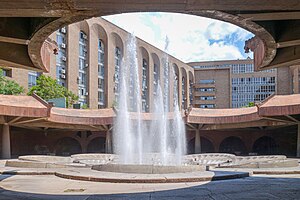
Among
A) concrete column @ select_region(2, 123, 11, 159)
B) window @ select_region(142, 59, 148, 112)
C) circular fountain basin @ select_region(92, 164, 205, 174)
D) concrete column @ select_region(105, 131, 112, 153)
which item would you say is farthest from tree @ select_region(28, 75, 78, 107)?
window @ select_region(142, 59, 148, 112)

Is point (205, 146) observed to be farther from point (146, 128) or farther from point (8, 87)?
point (8, 87)

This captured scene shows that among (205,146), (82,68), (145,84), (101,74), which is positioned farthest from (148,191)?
(145,84)

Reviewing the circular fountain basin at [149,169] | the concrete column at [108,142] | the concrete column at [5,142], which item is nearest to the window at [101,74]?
the concrete column at [108,142]

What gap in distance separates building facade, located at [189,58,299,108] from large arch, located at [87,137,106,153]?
137 feet

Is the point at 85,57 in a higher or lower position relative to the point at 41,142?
higher

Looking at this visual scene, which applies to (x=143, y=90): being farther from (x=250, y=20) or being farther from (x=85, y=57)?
(x=250, y=20)

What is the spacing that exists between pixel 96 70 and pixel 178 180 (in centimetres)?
3934

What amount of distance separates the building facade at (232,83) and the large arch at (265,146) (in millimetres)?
34712

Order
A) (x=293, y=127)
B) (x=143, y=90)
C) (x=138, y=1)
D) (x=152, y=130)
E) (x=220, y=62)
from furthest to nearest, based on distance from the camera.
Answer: (x=220, y=62), (x=143, y=90), (x=293, y=127), (x=152, y=130), (x=138, y=1)

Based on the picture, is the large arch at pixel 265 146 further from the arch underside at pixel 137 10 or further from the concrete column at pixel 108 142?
the arch underside at pixel 137 10

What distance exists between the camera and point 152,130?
29.2m

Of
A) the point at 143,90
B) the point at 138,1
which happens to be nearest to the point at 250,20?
the point at 138,1

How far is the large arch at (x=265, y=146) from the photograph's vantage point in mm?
33281

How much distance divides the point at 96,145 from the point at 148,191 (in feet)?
93.2
